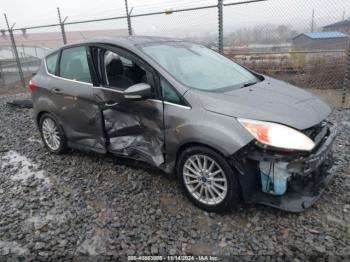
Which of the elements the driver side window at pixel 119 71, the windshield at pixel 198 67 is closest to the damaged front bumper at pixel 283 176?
the windshield at pixel 198 67

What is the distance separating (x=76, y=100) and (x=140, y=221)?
71.0 inches

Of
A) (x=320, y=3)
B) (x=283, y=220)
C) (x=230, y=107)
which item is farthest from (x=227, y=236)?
(x=320, y=3)

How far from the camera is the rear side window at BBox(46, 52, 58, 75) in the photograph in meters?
4.41

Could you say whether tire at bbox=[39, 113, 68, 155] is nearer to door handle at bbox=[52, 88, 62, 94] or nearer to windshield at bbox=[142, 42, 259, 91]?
door handle at bbox=[52, 88, 62, 94]

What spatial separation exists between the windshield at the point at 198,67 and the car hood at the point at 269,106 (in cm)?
22

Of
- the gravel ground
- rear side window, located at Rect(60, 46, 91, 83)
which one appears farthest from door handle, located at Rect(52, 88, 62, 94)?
the gravel ground

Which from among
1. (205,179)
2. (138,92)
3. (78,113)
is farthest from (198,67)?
(78,113)

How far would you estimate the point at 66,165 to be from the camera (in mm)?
4379

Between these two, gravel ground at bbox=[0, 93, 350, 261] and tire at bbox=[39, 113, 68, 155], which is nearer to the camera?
gravel ground at bbox=[0, 93, 350, 261]

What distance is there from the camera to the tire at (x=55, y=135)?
14.6 ft

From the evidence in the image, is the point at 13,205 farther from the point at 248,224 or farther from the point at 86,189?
the point at 248,224

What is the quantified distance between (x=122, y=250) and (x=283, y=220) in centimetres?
145

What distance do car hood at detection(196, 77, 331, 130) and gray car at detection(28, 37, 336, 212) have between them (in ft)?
0.03

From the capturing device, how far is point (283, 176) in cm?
269
